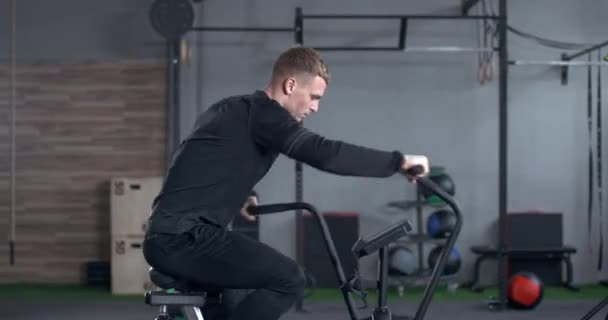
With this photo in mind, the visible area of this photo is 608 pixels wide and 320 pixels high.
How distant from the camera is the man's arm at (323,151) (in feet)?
7.13

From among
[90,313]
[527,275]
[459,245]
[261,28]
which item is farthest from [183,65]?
[527,275]

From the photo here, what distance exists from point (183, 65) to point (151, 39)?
15.6 inches

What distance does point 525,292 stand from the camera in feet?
17.8

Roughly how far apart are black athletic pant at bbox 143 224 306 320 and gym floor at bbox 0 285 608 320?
2939mm

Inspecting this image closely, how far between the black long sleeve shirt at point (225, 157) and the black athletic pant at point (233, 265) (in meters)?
0.05

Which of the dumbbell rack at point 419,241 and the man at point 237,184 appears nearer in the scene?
the man at point 237,184

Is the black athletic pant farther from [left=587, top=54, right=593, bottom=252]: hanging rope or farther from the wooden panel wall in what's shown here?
[left=587, top=54, right=593, bottom=252]: hanging rope

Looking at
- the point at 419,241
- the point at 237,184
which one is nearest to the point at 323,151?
the point at 237,184

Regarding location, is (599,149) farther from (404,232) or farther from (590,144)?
(404,232)

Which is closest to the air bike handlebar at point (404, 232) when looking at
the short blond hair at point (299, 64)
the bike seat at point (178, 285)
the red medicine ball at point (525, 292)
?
the bike seat at point (178, 285)

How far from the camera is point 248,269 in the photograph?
2.25 meters

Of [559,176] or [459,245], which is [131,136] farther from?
[559,176]

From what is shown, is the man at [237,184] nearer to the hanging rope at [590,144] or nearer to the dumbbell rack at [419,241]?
the dumbbell rack at [419,241]

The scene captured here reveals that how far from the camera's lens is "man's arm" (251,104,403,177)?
85.5 inches
